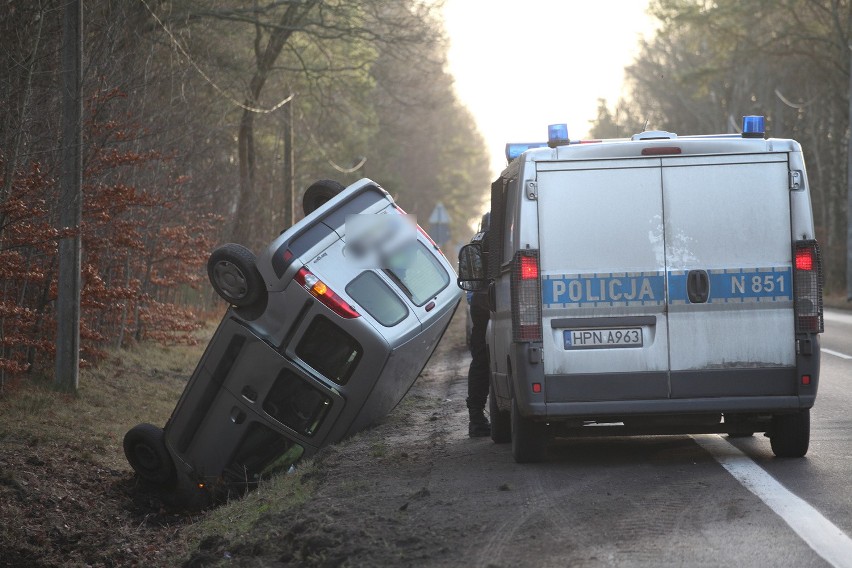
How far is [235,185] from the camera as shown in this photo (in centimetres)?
2877

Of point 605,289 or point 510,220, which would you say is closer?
point 605,289

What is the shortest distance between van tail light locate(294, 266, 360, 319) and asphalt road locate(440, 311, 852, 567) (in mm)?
1544

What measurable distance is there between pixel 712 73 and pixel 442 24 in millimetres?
17736

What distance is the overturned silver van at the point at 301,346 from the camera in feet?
35.7

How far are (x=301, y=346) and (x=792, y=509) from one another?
16.1 ft

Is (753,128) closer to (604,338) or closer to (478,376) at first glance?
(604,338)

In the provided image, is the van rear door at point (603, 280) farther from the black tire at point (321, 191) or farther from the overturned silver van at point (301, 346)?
the black tire at point (321, 191)

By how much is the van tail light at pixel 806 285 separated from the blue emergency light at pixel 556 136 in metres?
1.66

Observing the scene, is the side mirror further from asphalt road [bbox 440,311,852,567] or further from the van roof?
the van roof

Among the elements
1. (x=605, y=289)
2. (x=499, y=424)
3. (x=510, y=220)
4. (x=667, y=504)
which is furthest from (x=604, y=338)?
(x=499, y=424)

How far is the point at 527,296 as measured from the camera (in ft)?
28.1

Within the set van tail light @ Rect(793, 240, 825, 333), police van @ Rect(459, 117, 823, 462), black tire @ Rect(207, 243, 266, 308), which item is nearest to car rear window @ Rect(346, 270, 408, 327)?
black tire @ Rect(207, 243, 266, 308)

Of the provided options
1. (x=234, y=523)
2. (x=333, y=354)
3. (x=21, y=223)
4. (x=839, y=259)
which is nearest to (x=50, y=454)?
(x=21, y=223)

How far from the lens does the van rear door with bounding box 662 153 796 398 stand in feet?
28.1
